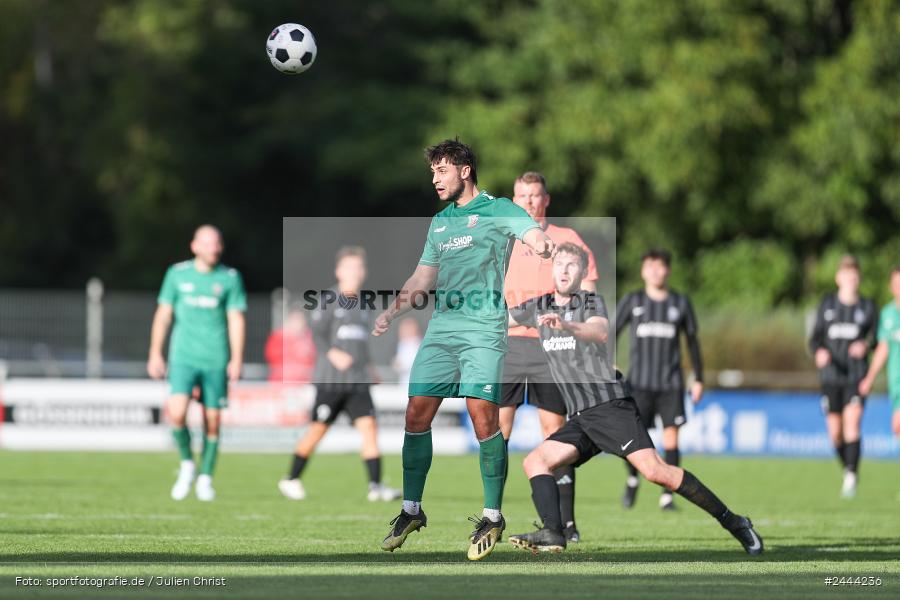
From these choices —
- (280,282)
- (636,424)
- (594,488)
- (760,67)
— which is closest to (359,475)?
(594,488)

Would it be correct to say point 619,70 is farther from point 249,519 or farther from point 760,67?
point 249,519

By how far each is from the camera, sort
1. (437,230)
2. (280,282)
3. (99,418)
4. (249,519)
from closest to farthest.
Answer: (437,230) < (249,519) < (99,418) < (280,282)

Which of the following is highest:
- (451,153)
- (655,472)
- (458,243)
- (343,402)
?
(451,153)

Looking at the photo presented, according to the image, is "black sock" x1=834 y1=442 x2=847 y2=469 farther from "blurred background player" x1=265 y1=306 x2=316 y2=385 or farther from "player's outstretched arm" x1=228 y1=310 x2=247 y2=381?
"blurred background player" x1=265 y1=306 x2=316 y2=385

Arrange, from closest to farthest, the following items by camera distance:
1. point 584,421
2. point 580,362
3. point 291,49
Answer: point 584,421 → point 580,362 → point 291,49

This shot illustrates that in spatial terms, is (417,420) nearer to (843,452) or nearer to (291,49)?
(291,49)

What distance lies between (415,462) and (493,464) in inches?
18.4

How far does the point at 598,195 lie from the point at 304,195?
40.5 feet

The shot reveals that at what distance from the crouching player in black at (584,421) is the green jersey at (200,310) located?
523 centimetres

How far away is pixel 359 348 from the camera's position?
51.2 ft

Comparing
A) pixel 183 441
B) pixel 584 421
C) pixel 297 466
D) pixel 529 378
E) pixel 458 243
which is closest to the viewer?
pixel 458 243

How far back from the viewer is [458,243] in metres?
9.45

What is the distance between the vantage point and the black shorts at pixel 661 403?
1445 cm

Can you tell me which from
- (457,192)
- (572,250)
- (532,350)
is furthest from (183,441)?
(572,250)
